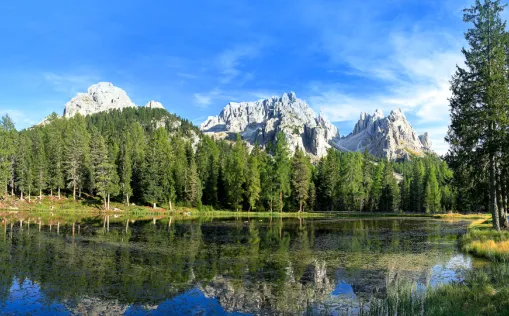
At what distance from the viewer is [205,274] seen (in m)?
22.6

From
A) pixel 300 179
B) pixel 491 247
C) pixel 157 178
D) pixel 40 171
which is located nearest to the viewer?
pixel 491 247

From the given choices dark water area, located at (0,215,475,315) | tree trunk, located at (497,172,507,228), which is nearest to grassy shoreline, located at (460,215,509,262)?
dark water area, located at (0,215,475,315)

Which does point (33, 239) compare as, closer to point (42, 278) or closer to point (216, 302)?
point (42, 278)

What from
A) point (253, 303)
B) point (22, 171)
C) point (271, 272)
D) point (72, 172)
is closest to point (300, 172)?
point (72, 172)

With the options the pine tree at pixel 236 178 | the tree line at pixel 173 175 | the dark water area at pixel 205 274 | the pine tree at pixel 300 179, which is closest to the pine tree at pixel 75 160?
the tree line at pixel 173 175

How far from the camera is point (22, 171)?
290 ft

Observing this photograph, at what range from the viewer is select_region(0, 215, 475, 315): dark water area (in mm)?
16188

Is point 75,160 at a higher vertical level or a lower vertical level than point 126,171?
higher

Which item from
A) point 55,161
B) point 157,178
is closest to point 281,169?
point 157,178

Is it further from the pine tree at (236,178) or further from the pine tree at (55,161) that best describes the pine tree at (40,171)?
the pine tree at (236,178)

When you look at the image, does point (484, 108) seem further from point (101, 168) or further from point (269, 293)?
point (101, 168)

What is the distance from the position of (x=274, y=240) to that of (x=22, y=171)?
250 ft

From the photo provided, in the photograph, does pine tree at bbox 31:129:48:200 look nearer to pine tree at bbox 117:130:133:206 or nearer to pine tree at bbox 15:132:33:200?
pine tree at bbox 15:132:33:200

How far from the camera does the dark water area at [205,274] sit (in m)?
16.2
